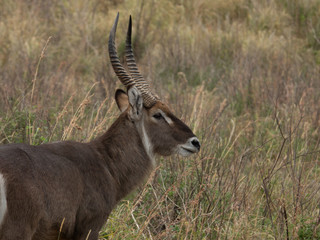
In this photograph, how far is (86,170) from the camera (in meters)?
4.26

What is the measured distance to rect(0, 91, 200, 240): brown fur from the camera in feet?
11.5

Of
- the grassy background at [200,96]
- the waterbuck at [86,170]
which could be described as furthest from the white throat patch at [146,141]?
the grassy background at [200,96]

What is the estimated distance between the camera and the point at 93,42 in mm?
12805

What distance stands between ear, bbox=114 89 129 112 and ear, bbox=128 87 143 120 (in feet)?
1.15

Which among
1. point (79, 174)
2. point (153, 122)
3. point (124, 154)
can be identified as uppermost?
point (153, 122)

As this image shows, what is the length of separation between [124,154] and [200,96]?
4.50m

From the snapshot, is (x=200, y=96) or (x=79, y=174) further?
(x=200, y=96)

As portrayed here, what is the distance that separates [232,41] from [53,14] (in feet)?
13.7

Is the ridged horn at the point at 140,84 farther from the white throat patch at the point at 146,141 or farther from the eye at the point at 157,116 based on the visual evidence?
the white throat patch at the point at 146,141

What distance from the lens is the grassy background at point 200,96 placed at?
5293 mm

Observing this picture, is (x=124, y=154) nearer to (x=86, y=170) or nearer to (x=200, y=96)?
(x=86, y=170)

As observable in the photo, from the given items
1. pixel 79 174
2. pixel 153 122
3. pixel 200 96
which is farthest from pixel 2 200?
pixel 200 96

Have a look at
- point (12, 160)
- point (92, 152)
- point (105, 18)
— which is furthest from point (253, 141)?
point (105, 18)

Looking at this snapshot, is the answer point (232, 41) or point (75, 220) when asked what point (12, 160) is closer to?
point (75, 220)
